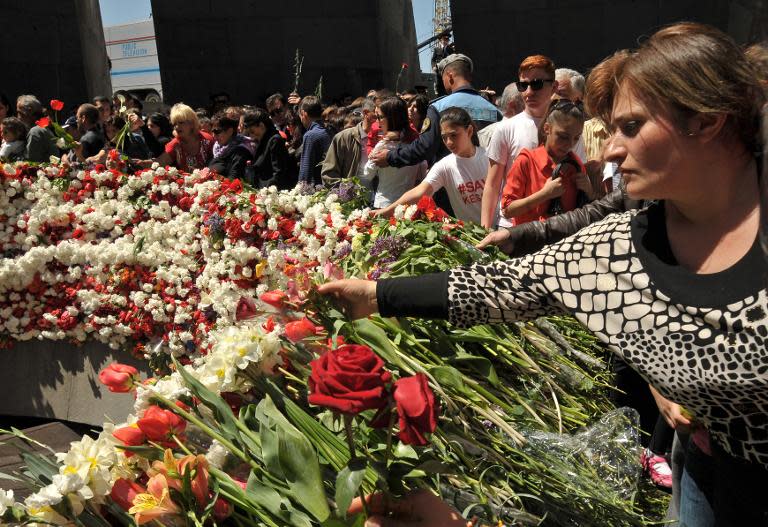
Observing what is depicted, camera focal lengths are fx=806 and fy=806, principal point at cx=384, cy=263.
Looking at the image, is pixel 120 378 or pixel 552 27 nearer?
pixel 120 378

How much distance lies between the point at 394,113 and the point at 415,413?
4384 mm

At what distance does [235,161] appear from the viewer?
6332mm

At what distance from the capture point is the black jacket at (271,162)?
6.42 m

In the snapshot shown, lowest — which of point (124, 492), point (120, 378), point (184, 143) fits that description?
point (124, 492)

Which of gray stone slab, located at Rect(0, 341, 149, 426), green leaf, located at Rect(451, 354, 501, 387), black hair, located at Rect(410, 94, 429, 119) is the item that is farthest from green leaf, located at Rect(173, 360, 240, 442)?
black hair, located at Rect(410, 94, 429, 119)

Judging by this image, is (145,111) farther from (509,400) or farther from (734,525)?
(734,525)

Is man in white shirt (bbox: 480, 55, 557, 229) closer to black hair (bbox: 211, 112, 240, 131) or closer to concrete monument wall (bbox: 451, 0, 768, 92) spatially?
black hair (bbox: 211, 112, 240, 131)

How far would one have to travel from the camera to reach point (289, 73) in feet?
40.1

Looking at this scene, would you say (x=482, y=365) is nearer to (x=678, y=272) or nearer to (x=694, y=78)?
(x=678, y=272)

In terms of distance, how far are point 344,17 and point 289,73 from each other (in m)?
1.17

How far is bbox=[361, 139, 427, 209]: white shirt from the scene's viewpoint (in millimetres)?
5410

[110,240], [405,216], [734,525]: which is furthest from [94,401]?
[734,525]

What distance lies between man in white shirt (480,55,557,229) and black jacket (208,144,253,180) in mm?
2414

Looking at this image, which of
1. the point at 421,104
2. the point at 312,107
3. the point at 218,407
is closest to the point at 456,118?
the point at 421,104
